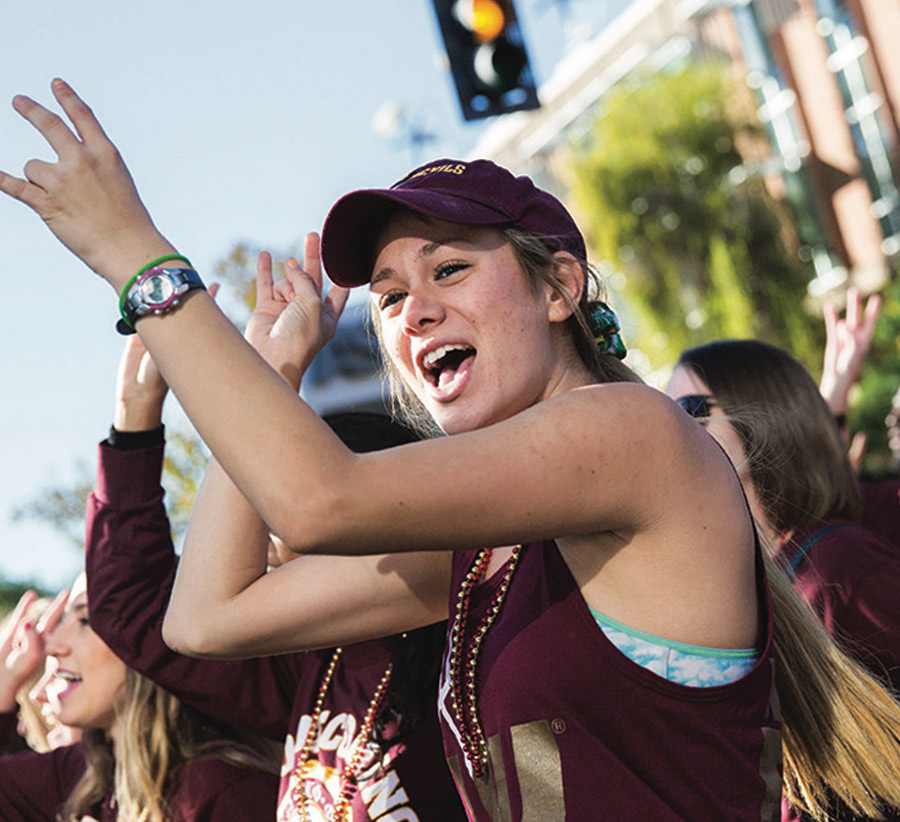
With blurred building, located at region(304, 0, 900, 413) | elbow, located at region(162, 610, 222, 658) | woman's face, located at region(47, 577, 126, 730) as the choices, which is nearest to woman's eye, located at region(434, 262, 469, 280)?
elbow, located at region(162, 610, 222, 658)

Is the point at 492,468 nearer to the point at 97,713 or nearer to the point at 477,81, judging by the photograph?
the point at 97,713

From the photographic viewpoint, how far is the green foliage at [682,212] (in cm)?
2233

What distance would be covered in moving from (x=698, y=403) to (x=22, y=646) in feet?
8.32

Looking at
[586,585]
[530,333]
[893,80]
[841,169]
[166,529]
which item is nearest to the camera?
[586,585]

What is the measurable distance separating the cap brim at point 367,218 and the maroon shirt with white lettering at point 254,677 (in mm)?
1073

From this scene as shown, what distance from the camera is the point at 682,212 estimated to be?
22.8 metres

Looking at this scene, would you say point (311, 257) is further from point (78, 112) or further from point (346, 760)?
point (346, 760)

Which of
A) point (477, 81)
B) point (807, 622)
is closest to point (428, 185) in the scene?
point (807, 622)

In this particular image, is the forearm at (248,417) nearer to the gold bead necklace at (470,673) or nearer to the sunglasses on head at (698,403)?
the gold bead necklace at (470,673)

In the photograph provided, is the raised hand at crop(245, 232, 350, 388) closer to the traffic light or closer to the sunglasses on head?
the sunglasses on head

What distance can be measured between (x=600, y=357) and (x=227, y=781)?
185 cm

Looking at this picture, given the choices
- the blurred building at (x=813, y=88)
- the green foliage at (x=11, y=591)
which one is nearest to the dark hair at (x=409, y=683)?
the blurred building at (x=813, y=88)

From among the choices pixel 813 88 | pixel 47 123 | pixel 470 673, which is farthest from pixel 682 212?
pixel 47 123

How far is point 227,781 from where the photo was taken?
3463mm
